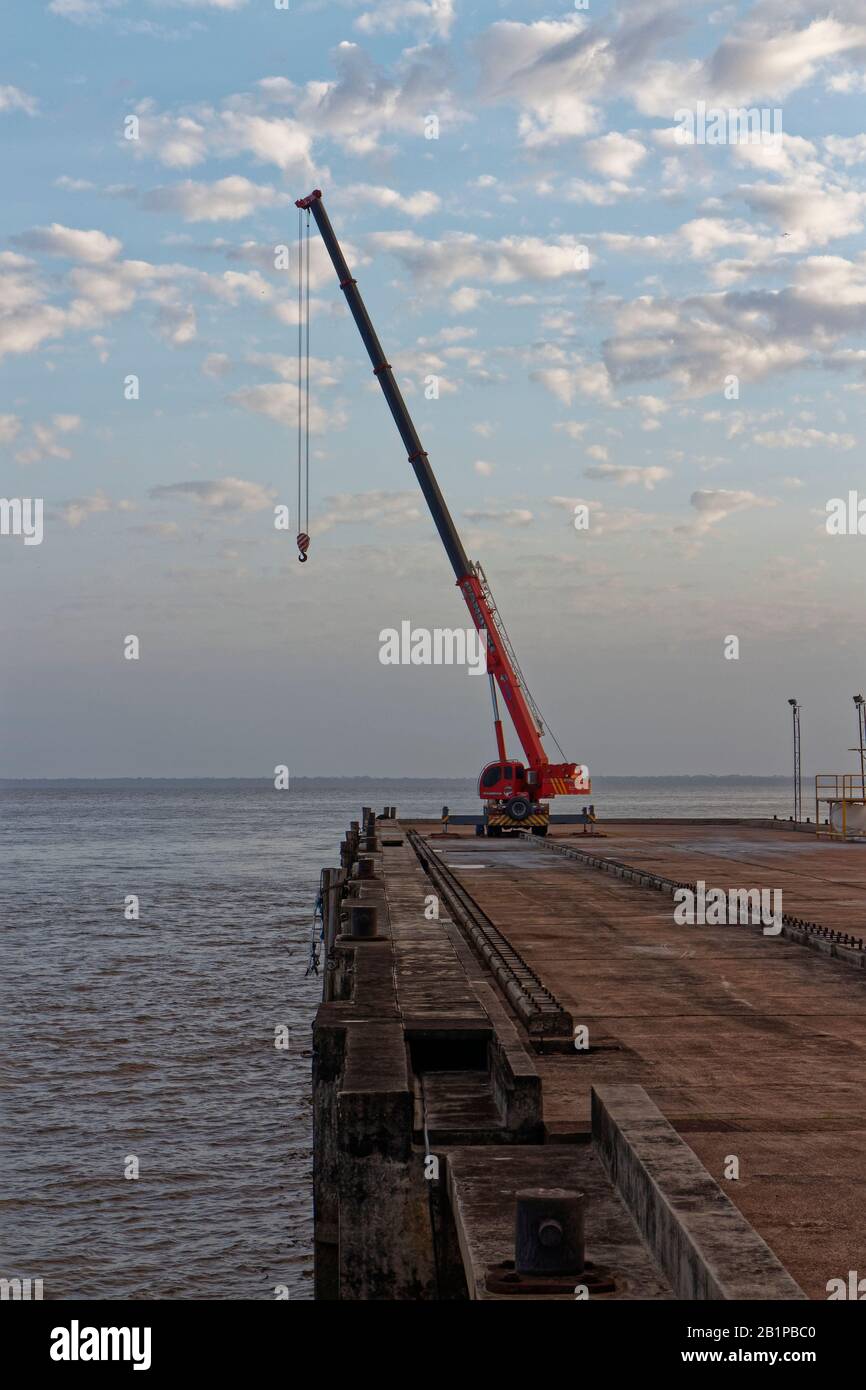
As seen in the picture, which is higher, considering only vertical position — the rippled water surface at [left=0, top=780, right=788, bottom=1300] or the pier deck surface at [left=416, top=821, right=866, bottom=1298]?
the pier deck surface at [left=416, top=821, right=866, bottom=1298]

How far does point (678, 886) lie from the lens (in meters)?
27.6

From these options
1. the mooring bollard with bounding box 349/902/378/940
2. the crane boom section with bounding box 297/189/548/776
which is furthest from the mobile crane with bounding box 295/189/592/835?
the mooring bollard with bounding box 349/902/378/940

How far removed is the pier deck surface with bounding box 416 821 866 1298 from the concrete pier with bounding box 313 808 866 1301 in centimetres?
3

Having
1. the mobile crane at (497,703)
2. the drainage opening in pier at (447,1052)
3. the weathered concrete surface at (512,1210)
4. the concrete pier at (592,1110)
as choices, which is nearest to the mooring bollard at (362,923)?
the concrete pier at (592,1110)

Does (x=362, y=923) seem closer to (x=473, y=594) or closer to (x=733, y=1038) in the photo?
(x=733, y=1038)

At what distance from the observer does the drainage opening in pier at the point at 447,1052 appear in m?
11.1

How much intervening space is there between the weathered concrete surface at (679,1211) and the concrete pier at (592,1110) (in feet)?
0.05

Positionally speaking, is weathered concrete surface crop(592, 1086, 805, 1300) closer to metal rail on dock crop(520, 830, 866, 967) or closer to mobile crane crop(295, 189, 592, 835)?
metal rail on dock crop(520, 830, 866, 967)

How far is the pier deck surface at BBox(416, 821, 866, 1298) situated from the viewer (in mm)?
8492

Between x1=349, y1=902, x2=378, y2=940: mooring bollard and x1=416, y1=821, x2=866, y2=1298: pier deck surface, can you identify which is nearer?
x1=416, y1=821, x2=866, y2=1298: pier deck surface

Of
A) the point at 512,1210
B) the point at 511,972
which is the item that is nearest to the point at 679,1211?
the point at 512,1210

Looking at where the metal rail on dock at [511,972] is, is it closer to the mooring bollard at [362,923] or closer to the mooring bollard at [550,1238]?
the mooring bollard at [362,923]

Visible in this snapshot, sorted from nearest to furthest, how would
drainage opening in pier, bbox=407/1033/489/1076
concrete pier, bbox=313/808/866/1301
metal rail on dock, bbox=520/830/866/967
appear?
concrete pier, bbox=313/808/866/1301 < drainage opening in pier, bbox=407/1033/489/1076 < metal rail on dock, bbox=520/830/866/967
